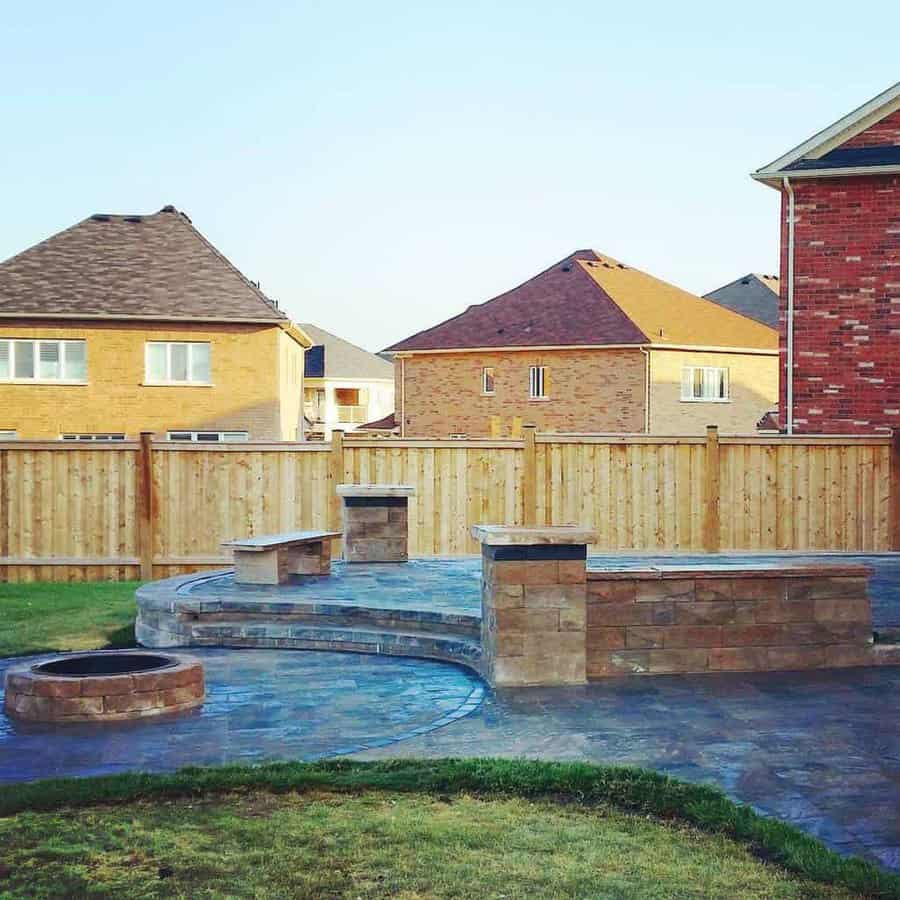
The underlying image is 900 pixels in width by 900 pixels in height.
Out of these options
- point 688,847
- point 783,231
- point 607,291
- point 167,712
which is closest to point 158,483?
point 167,712

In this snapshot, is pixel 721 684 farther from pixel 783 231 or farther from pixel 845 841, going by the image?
pixel 783 231

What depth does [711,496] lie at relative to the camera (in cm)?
1586

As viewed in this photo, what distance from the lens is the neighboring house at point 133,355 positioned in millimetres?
31625

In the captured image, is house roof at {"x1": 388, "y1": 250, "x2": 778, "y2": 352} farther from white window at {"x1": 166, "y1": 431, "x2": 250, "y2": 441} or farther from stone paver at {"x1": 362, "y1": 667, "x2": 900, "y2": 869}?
stone paver at {"x1": 362, "y1": 667, "x2": 900, "y2": 869}

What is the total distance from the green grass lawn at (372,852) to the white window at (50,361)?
90.1 ft

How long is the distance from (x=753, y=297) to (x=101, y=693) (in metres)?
45.0

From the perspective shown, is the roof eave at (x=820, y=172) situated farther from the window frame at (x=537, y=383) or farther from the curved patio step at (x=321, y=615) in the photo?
the window frame at (x=537, y=383)

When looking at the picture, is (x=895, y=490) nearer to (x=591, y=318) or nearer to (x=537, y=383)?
(x=591, y=318)

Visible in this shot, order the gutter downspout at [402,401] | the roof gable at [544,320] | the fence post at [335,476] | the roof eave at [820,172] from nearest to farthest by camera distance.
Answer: the fence post at [335,476] → the roof eave at [820,172] → the roof gable at [544,320] → the gutter downspout at [402,401]

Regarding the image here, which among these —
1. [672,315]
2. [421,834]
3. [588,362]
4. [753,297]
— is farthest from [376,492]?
[753,297]

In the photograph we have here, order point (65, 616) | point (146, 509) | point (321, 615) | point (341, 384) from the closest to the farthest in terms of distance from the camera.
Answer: point (321, 615) → point (65, 616) → point (146, 509) → point (341, 384)

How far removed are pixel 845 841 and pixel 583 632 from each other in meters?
3.57

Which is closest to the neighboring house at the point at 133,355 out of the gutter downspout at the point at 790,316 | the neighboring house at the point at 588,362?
the neighboring house at the point at 588,362

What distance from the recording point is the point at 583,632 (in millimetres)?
8555
